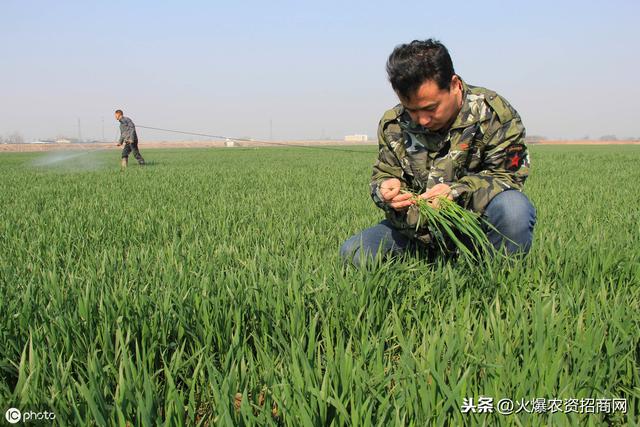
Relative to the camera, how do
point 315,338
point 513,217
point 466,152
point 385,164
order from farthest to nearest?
point 385,164
point 466,152
point 513,217
point 315,338

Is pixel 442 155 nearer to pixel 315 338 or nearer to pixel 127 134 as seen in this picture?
pixel 315 338

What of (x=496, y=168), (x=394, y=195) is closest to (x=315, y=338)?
(x=394, y=195)

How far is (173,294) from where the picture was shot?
2.01 m

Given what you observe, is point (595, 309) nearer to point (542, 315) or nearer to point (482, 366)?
point (542, 315)

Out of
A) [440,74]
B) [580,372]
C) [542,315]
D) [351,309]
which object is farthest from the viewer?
[440,74]

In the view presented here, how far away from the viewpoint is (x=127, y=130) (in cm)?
1312

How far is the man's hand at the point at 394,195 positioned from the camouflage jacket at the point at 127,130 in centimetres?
1173

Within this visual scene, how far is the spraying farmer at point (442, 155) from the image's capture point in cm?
235

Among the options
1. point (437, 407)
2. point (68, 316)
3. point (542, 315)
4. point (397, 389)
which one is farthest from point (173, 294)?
point (542, 315)

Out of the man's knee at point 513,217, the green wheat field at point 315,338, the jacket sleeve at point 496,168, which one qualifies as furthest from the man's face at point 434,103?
the green wheat field at point 315,338

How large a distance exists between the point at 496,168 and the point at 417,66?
0.79 meters

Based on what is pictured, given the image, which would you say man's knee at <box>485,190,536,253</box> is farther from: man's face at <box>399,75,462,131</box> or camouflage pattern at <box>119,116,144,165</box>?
camouflage pattern at <box>119,116,144,165</box>

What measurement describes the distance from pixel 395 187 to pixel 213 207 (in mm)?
3252

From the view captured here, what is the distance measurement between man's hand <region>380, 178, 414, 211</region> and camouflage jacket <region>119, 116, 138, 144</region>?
1173cm
